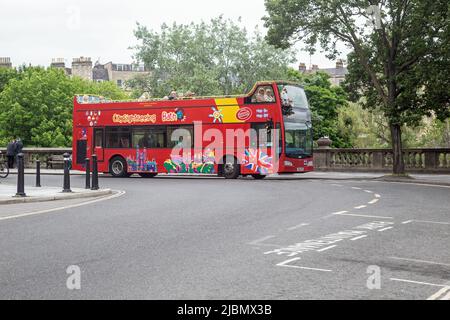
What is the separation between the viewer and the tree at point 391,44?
77.7 feet

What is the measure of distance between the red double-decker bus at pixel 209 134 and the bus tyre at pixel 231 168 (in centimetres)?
2

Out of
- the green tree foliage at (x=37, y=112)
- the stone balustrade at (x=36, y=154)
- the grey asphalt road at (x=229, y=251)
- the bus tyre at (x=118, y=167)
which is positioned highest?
the green tree foliage at (x=37, y=112)

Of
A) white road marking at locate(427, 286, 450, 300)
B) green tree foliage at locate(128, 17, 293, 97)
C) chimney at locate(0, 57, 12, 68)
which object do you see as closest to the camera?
white road marking at locate(427, 286, 450, 300)

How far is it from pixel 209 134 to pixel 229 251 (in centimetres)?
1862

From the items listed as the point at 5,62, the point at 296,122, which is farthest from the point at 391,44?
the point at 5,62

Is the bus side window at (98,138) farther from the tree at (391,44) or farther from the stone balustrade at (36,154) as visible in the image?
the stone balustrade at (36,154)

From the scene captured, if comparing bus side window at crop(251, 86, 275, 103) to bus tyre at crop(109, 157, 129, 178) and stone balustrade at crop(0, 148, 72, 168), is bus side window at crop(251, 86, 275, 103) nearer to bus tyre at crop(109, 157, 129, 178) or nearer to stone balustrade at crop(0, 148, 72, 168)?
bus tyre at crop(109, 157, 129, 178)

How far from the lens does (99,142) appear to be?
2998cm

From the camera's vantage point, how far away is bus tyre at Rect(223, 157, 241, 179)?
85.1ft

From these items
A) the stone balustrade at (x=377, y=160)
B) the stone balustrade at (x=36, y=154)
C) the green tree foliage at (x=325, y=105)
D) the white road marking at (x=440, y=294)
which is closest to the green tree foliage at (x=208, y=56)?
the green tree foliage at (x=325, y=105)

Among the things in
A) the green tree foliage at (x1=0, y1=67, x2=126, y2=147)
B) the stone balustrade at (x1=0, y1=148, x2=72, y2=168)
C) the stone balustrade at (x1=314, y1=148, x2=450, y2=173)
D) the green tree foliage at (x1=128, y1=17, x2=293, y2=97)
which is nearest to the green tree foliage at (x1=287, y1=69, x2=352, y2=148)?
the green tree foliage at (x1=128, y1=17, x2=293, y2=97)

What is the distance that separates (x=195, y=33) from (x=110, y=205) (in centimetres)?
5056

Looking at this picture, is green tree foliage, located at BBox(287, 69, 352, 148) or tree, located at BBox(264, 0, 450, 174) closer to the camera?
tree, located at BBox(264, 0, 450, 174)

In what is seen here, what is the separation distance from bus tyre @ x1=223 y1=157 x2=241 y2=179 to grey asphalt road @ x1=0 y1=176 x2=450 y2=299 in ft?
39.1
